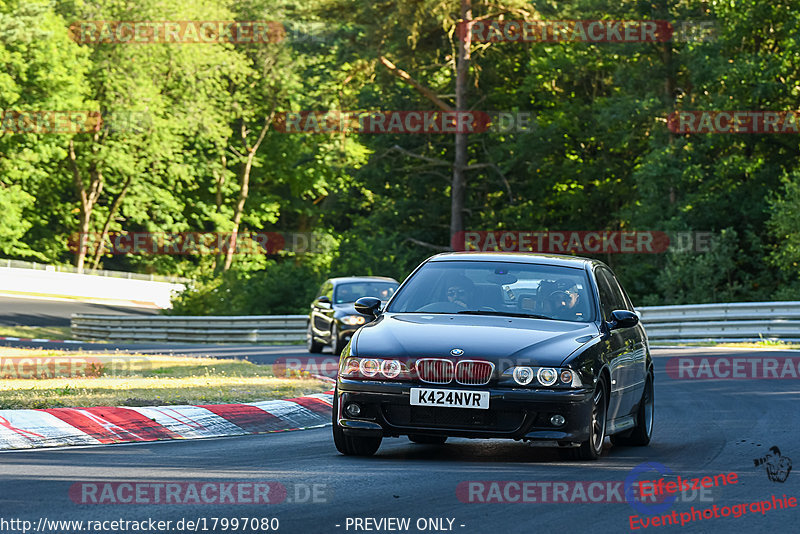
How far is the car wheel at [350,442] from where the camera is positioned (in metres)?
9.43

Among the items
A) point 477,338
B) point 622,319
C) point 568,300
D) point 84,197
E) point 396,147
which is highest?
point 396,147

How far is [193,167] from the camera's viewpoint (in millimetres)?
74312

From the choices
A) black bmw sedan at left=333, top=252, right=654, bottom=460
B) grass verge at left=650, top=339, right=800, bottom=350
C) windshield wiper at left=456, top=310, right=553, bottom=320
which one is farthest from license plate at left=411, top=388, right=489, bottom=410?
grass verge at left=650, top=339, right=800, bottom=350

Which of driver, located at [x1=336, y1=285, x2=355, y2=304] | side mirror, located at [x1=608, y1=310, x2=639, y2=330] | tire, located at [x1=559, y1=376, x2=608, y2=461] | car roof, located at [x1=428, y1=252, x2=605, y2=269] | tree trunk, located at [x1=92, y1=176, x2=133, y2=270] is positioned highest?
tree trunk, located at [x1=92, y1=176, x2=133, y2=270]

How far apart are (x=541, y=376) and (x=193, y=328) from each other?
31.6 meters

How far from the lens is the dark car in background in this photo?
2658 centimetres

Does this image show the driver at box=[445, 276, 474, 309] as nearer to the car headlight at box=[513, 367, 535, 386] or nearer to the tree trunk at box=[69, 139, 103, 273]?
the car headlight at box=[513, 367, 535, 386]

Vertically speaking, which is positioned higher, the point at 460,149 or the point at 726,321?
the point at 460,149

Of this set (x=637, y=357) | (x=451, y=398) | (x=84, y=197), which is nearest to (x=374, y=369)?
(x=451, y=398)

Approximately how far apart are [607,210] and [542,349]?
1673 inches

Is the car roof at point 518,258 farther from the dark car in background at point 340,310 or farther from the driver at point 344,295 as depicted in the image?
the driver at point 344,295

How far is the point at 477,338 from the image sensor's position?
9.16m

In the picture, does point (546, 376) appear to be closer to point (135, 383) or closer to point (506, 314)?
point (506, 314)

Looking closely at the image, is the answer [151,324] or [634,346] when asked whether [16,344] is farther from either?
[634,346]
